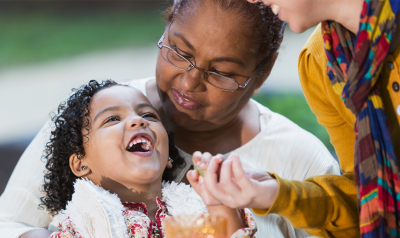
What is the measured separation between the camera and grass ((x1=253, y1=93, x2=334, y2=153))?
16.7 feet

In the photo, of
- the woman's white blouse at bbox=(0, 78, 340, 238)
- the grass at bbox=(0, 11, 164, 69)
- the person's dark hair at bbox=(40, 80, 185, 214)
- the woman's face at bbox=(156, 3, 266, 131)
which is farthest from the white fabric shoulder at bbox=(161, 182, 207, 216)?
the grass at bbox=(0, 11, 164, 69)

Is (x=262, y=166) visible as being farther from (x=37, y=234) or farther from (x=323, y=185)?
(x=37, y=234)

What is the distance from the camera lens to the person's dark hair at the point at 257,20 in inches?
67.6

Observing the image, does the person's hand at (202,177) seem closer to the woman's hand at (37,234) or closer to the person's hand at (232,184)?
the person's hand at (232,184)

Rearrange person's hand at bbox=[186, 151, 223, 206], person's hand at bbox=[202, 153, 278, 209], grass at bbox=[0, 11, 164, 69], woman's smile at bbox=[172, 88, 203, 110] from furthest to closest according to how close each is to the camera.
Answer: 1. grass at bbox=[0, 11, 164, 69]
2. woman's smile at bbox=[172, 88, 203, 110]
3. person's hand at bbox=[186, 151, 223, 206]
4. person's hand at bbox=[202, 153, 278, 209]

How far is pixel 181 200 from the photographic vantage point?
1.80m

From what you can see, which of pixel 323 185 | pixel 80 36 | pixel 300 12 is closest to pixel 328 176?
pixel 323 185

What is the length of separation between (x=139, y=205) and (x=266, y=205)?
746 mm

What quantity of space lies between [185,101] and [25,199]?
870 millimetres

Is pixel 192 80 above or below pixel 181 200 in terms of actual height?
above

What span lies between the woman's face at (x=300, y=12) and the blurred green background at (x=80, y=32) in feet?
11.5

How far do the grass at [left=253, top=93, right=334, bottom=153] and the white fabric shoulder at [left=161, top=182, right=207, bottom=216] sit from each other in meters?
3.45

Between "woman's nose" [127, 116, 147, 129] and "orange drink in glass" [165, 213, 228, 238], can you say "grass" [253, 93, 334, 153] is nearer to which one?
"woman's nose" [127, 116, 147, 129]

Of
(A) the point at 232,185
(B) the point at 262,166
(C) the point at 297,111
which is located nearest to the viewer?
(A) the point at 232,185
